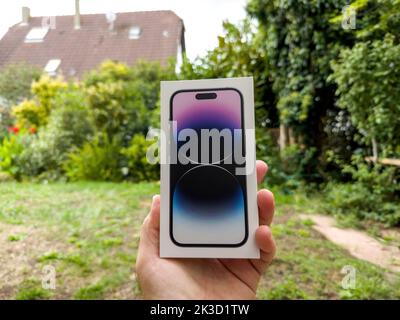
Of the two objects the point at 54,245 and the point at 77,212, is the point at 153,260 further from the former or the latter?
the point at 77,212

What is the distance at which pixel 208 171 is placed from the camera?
51 cm

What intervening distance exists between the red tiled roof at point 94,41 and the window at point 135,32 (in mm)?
15

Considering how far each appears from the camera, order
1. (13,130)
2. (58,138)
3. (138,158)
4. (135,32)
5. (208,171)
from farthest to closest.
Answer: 1. (58,138)
2. (138,158)
3. (13,130)
4. (135,32)
5. (208,171)

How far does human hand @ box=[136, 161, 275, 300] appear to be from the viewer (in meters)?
0.51

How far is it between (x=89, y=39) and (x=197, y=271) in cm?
110

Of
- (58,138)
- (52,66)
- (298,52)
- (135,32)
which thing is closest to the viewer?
(135,32)

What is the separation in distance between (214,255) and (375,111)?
120cm

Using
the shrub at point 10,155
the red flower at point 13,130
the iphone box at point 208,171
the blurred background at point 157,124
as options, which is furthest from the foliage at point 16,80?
the iphone box at point 208,171

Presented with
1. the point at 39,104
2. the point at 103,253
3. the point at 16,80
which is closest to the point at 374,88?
the point at 103,253

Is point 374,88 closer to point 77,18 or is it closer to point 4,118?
point 77,18
